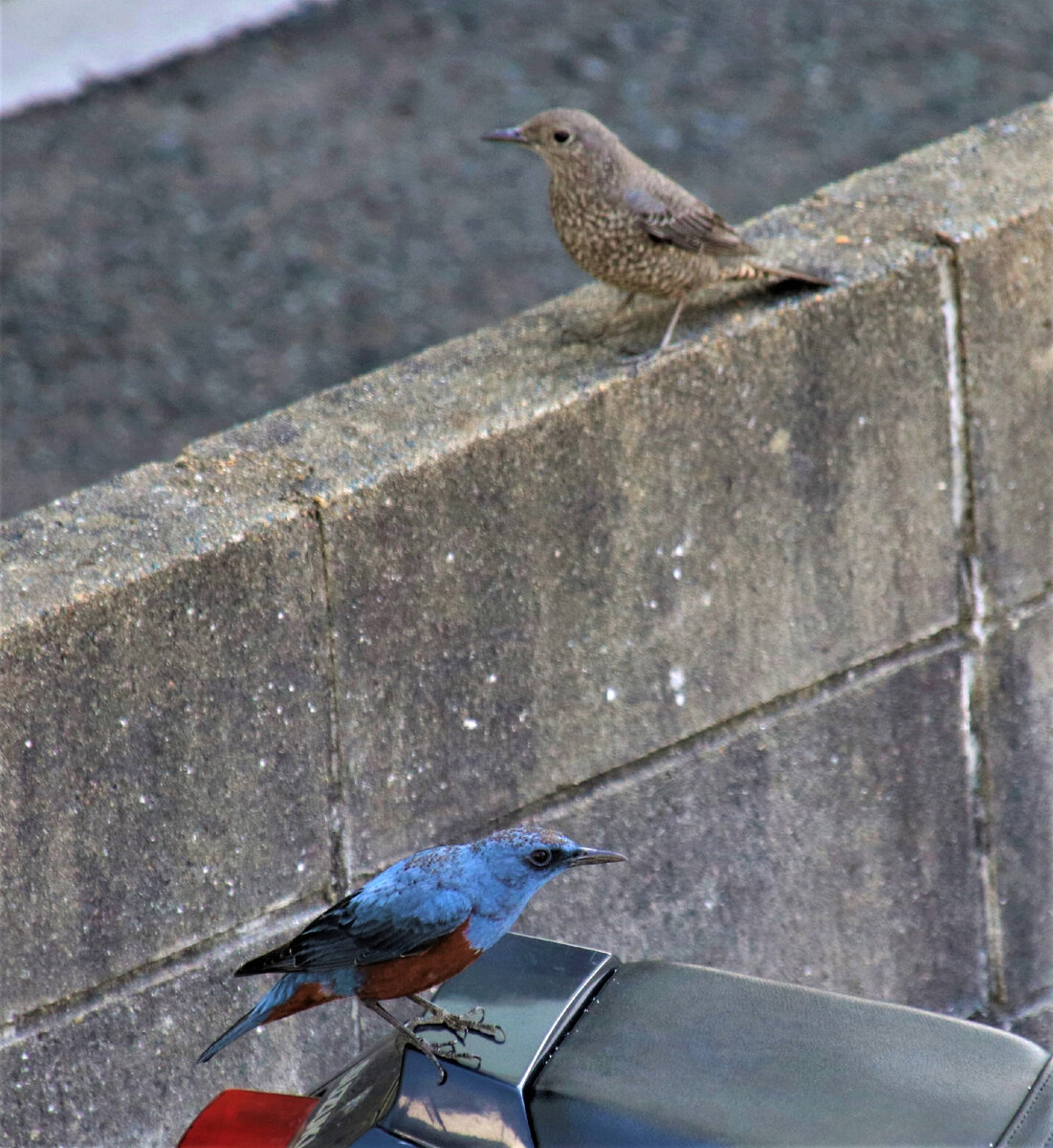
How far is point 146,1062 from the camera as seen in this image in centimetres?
299

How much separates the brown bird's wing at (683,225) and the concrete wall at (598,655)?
14 centimetres

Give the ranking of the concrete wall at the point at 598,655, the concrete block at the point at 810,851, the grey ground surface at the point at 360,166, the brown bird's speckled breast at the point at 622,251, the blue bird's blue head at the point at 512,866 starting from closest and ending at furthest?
1. the blue bird's blue head at the point at 512,866
2. the concrete wall at the point at 598,655
3. the brown bird's speckled breast at the point at 622,251
4. the concrete block at the point at 810,851
5. the grey ground surface at the point at 360,166

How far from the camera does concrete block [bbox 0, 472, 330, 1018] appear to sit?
2.71 metres

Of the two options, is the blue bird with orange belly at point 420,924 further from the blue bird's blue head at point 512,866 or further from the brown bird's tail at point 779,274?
the brown bird's tail at point 779,274

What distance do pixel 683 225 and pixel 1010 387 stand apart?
0.82 meters

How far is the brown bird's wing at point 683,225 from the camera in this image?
10.9 feet

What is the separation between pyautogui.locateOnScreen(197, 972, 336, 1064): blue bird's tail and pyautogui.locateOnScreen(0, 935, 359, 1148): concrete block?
14.5 inches

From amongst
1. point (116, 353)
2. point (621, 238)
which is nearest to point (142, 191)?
point (116, 353)

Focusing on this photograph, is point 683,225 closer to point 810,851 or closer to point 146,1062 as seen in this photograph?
point 810,851

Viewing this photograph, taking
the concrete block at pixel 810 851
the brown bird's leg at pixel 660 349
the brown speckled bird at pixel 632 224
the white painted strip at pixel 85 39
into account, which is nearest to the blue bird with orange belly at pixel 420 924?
the concrete block at pixel 810 851

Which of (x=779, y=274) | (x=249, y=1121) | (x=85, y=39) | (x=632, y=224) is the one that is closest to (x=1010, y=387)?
(x=779, y=274)

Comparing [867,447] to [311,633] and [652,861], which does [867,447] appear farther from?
[311,633]

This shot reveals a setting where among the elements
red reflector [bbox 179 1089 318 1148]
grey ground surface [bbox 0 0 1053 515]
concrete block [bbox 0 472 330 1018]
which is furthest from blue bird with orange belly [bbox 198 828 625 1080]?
grey ground surface [bbox 0 0 1053 515]

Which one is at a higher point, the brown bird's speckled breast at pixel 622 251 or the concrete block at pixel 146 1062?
the brown bird's speckled breast at pixel 622 251
